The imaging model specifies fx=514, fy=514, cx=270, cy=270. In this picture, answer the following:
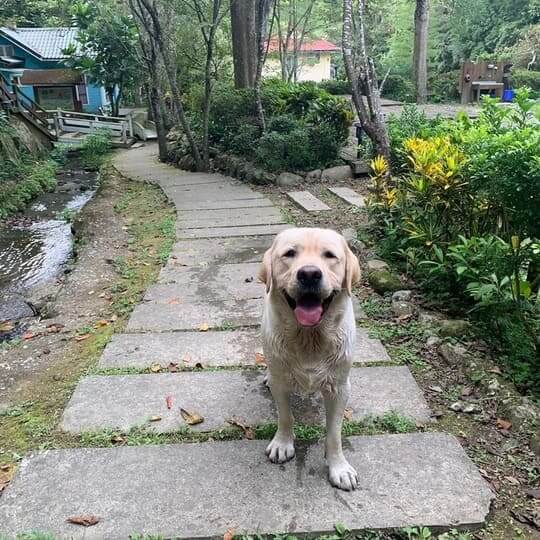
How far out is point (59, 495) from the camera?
2.61 m

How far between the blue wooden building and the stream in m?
14.5

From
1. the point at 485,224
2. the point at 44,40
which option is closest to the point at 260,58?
the point at 485,224

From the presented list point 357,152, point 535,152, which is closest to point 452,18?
point 357,152

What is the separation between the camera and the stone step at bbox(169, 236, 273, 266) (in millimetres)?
6199

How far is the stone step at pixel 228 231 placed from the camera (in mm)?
7246

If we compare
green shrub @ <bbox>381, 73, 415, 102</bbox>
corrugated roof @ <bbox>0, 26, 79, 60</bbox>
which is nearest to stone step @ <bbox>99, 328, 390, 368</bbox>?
green shrub @ <bbox>381, 73, 415, 102</bbox>

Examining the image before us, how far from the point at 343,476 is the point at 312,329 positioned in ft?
2.55

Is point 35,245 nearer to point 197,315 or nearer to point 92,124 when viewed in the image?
point 197,315

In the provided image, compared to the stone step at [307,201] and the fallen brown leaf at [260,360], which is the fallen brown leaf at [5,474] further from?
the stone step at [307,201]

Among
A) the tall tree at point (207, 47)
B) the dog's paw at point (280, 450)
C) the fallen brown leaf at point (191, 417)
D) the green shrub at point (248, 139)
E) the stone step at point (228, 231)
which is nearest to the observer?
the dog's paw at point (280, 450)

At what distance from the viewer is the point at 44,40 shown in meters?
27.0

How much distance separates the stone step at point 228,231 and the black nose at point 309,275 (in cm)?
479

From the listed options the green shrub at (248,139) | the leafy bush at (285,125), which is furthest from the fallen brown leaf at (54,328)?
the green shrub at (248,139)

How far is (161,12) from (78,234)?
29.3 feet
